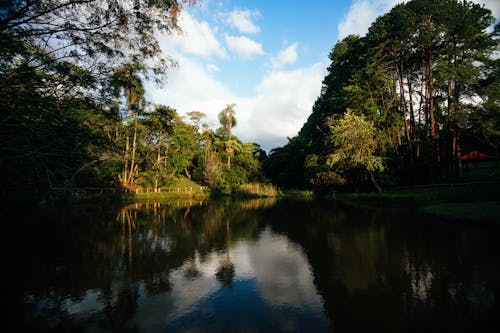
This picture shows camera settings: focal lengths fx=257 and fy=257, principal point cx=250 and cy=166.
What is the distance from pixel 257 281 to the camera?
683 centimetres

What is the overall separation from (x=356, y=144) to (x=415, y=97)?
9.86m

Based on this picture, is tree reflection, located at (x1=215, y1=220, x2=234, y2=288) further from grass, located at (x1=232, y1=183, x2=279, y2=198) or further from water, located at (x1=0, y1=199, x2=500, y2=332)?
grass, located at (x1=232, y1=183, x2=279, y2=198)

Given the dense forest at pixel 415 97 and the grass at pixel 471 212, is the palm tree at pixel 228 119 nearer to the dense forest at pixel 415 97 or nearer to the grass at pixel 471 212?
the dense forest at pixel 415 97

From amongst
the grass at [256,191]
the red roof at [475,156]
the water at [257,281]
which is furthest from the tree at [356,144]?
the red roof at [475,156]

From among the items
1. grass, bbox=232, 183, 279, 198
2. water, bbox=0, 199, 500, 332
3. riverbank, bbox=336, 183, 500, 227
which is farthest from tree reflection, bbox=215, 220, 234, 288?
grass, bbox=232, 183, 279, 198

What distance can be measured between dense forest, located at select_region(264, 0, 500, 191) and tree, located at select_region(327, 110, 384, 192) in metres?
0.10

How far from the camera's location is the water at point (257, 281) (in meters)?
Answer: 4.73

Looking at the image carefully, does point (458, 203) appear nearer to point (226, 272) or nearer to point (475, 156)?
point (226, 272)

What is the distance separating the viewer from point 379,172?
27.7 meters

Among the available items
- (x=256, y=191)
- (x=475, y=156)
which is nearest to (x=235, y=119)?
(x=256, y=191)

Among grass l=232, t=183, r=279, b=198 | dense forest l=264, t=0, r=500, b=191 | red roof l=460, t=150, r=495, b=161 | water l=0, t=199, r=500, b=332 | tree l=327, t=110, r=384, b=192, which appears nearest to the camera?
water l=0, t=199, r=500, b=332

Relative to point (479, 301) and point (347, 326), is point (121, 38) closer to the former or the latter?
point (347, 326)

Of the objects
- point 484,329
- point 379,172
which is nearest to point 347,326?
point 484,329

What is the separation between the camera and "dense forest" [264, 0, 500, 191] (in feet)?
73.8
